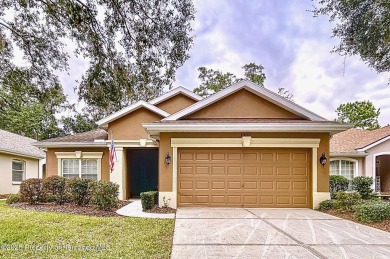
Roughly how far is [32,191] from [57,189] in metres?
1.04

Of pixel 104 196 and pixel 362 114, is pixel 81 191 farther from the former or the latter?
pixel 362 114

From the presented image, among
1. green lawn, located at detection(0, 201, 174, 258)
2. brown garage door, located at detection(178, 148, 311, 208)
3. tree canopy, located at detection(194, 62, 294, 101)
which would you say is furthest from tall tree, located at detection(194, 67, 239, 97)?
green lawn, located at detection(0, 201, 174, 258)

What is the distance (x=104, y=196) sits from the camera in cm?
1051

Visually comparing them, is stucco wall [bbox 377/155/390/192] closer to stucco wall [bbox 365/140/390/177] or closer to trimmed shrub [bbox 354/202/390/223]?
stucco wall [bbox 365/140/390/177]

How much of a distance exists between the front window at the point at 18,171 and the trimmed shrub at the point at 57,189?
924 centimetres

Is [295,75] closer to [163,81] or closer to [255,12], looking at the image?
[255,12]

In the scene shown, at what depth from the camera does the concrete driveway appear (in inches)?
218

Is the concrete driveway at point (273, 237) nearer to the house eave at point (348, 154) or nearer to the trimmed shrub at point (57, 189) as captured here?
the trimmed shrub at point (57, 189)

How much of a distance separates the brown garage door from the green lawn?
113 inches

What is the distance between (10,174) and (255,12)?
17.6 meters

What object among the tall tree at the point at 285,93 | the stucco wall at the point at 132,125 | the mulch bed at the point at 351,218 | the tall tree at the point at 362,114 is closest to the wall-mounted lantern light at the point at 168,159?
the stucco wall at the point at 132,125

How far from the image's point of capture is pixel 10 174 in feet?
61.0

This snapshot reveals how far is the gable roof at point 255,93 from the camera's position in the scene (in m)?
12.0

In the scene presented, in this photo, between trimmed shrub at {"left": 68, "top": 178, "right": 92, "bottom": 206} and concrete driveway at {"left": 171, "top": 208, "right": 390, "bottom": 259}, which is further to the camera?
trimmed shrub at {"left": 68, "top": 178, "right": 92, "bottom": 206}
